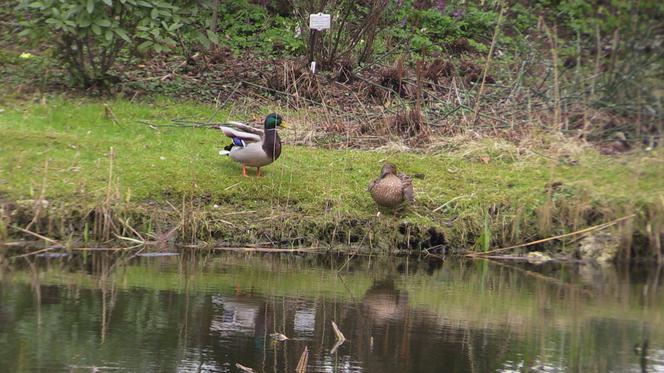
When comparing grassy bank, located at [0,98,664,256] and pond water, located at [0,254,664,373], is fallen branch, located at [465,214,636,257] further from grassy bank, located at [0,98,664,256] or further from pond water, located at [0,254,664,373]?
pond water, located at [0,254,664,373]

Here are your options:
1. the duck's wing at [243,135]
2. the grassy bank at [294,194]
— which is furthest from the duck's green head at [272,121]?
the grassy bank at [294,194]

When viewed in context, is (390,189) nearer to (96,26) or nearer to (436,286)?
(436,286)

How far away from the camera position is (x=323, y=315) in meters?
8.38

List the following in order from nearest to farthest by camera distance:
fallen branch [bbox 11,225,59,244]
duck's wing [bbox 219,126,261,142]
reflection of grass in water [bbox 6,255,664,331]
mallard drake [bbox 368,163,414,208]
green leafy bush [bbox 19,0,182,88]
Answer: reflection of grass in water [bbox 6,255,664,331] → fallen branch [bbox 11,225,59,244] → mallard drake [bbox 368,163,414,208] → duck's wing [bbox 219,126,261,142] → green leafy bush [bbox 19,0,182,88]

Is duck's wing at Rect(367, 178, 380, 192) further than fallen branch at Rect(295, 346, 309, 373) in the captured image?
Yes

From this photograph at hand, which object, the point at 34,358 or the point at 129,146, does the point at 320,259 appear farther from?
the point at 34,358

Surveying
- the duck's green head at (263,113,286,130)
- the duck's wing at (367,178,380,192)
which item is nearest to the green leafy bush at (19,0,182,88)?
the duck's green head at (263,113,286,130)

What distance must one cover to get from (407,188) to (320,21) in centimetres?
429

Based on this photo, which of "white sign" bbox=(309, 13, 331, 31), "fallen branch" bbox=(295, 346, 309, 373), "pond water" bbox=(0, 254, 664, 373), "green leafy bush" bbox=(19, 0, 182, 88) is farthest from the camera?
"white sign" bbox=(309, 13, 331, 31)

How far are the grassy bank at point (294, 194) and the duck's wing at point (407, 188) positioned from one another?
208 mm

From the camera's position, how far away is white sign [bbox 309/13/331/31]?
1459 centimetres

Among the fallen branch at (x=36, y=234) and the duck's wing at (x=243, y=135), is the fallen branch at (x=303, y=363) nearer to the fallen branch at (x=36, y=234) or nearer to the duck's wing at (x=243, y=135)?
the fallen branch at (x=36, y=234)

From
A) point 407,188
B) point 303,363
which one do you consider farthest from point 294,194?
point 303,363

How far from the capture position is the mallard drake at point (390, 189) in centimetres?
1095
